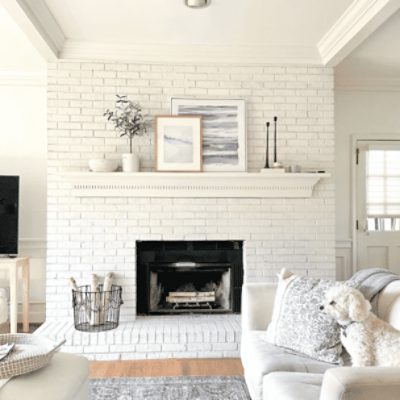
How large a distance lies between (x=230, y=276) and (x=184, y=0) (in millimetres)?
2313

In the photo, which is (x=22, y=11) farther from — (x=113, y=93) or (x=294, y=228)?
(x=294, y=228)

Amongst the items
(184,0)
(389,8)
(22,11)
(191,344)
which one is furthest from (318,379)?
(22,11)

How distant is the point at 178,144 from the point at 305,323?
202 cm

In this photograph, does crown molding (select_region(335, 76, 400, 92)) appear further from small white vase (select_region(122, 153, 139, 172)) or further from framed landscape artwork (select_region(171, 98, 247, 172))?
small white vase (select_region(122, 153, 139, 172))

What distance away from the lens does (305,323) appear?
2160mm

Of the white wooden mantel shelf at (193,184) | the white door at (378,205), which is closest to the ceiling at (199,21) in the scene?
the white wooden mantel shelf at (193,184)

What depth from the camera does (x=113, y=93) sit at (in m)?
3.67

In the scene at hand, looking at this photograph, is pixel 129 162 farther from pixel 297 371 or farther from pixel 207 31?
pixel 297 371

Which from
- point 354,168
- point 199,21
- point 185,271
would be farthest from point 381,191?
point 199,21

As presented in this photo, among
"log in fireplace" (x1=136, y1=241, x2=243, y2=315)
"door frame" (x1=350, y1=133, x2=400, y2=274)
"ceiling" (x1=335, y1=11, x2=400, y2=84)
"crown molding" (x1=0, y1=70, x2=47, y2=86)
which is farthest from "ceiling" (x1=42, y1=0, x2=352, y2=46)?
"log in fireplace" (x1=136, y1=241, x2=243, y2=315)

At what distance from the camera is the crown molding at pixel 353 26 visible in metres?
2.68

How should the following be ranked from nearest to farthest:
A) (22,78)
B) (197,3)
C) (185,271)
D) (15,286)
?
1. (197,3)
2. (15,286)
3. (185,271)
4. (22,78)

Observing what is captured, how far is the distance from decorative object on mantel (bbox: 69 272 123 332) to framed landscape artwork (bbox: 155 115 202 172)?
1.12 meters

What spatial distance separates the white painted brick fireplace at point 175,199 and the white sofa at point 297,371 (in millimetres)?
975
